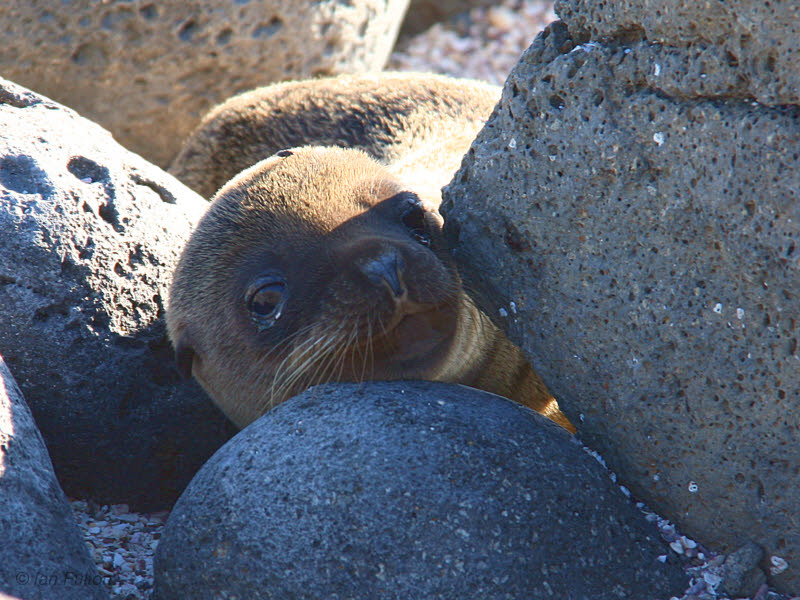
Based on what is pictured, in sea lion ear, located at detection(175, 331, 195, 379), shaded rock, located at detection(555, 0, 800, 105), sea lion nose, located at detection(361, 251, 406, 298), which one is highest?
shaded rock, located at detection(555, 0, 800, 105)

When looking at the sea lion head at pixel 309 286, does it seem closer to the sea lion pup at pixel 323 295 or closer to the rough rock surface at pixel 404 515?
the sea lion pup at pixel 323 295

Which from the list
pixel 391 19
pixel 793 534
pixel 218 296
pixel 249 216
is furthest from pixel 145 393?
pixel 391 19

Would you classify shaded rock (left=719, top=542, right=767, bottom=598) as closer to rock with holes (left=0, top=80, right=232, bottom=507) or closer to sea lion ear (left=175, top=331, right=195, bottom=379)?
sea lion ear (left=175, top=331, right=195, bottom=379)

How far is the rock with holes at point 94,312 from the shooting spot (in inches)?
151

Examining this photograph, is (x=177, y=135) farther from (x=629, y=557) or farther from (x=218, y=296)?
(x=629, y=557)

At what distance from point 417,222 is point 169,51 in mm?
3348

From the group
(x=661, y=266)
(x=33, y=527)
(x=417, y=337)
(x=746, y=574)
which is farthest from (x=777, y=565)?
(x=33, y=527)

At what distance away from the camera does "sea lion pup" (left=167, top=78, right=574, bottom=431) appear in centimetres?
328

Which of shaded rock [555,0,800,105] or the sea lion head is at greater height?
shaded rock [555,0,800,105]

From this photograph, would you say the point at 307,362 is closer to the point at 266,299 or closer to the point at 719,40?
the point at 266,299

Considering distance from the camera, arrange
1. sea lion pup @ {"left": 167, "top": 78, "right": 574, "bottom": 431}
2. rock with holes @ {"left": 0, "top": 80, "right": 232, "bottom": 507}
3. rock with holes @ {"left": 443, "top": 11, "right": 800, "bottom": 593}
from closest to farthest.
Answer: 1. rock with holes @ {"left": 443, "top": 11, "right": 800, "bottom": 593}
2. sea lion pup @ {"left": 167, "top": 78, "right": 574, "bottom": 431}
3. rock with holes @ {"left": 0, "top": 80, "right": 232, "bottom": 507}

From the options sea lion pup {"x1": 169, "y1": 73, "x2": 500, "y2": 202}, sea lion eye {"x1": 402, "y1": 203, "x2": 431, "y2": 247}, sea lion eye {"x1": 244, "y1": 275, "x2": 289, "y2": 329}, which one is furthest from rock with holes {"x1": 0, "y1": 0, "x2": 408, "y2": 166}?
sea lion eye {"x1": 244, "y1": 275, "x2": 289, "y2": 329}

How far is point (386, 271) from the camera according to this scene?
318 centimetres

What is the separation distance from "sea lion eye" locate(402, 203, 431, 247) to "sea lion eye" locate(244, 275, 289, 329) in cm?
56
